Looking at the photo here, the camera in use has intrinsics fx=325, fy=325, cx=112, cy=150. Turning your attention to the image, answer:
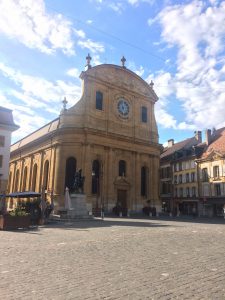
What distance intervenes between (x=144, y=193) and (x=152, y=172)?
3243 millimetres

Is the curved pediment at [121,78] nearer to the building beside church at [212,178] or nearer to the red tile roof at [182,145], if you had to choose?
the building beside church at [212,178]

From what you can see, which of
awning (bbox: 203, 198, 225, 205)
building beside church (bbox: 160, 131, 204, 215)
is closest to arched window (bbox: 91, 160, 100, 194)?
building beside church (bbox: 160, 131, 204, 215)

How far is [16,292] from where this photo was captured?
17.5ft

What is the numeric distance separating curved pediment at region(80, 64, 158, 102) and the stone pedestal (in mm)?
20648

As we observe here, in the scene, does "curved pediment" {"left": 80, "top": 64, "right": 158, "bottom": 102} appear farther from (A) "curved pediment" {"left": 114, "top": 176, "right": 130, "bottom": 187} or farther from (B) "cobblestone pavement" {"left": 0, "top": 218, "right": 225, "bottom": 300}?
(B) "cobblestone pavement" {"left": 0, "top": 218, "right": 225, "bottom": 300}

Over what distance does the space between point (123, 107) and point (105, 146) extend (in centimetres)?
731

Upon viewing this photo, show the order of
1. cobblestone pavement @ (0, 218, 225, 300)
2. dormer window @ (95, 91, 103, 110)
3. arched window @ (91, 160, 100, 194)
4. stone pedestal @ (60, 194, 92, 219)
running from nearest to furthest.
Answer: cobblestone pavement @ (0, 218, 225, 300)
stone pedestal @ (60, 194, 92, 219)
arched window @ (91, 160, 100, 194)
dormer window @ (95, 91, 103, 110)

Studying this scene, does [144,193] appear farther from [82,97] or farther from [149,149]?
[82,97]

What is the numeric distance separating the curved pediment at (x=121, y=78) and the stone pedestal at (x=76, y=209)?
20.6 m

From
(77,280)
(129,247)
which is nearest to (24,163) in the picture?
(129,247)

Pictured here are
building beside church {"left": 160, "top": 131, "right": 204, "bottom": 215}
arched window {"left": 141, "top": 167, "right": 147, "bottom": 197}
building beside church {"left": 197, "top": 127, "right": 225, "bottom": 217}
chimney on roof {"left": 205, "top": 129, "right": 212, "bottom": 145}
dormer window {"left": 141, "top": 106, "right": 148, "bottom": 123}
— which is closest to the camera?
arched window {"left": 141, "top": 167, "right": 147, "bottom": 197}

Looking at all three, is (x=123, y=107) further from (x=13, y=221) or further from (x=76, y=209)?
(x=13, y=221)

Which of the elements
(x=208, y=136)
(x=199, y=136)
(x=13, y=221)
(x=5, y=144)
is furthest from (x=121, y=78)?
(x=13, y=221)

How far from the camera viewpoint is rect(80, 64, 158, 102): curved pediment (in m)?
43.9
